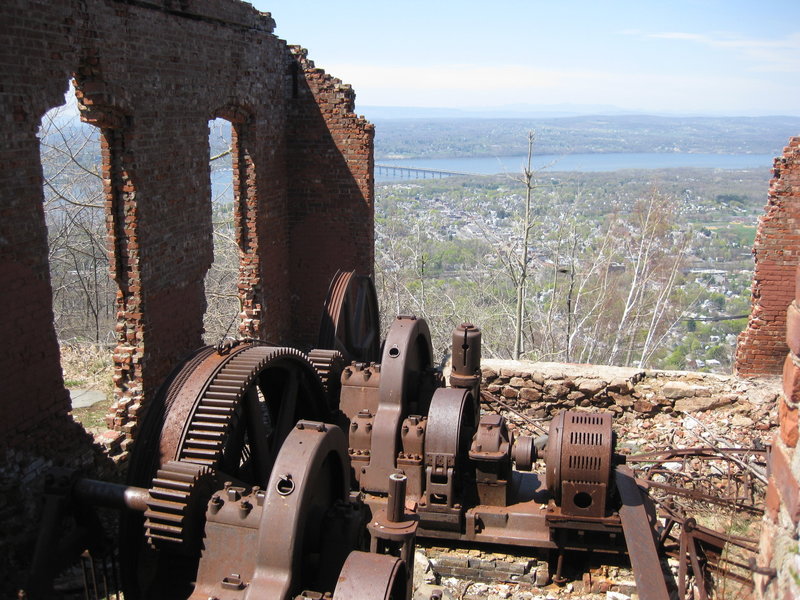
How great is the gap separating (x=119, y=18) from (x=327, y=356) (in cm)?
337

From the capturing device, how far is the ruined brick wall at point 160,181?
17.1 feet

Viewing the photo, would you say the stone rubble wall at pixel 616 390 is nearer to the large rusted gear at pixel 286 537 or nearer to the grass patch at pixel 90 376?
the grass patch at pixel 90 376

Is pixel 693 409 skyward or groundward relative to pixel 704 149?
groundward

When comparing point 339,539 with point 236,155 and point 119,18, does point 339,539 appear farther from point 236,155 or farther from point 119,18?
point 236,155

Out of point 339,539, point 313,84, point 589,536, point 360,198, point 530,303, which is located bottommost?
point 530,303

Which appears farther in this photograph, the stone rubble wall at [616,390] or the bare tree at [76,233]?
the bare tree at [76,233]

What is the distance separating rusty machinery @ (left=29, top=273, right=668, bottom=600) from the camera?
3.51 m

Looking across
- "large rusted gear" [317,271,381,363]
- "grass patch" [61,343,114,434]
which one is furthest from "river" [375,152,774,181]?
"large rusted gear" [317,271,381,363]

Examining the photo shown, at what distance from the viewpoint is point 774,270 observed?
29.6 feet

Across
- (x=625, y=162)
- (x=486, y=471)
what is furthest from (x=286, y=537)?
(x=625, y=162)

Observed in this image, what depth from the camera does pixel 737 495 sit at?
22.2 ft

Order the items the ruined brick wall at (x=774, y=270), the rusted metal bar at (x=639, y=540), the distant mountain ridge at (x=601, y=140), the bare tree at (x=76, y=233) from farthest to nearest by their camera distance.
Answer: the distant mountain ridge at (x=601, y=140) < the bare tree at (x=76, y=233) < the ruined brick wall at (x=774, y=270) < the rusted metal bar at (x=639, y=540)

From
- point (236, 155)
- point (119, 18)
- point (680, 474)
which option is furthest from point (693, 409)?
point (119, 18)

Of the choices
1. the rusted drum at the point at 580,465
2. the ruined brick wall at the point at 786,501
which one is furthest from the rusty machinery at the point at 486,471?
the ruined brick wall at the point at 786,501
